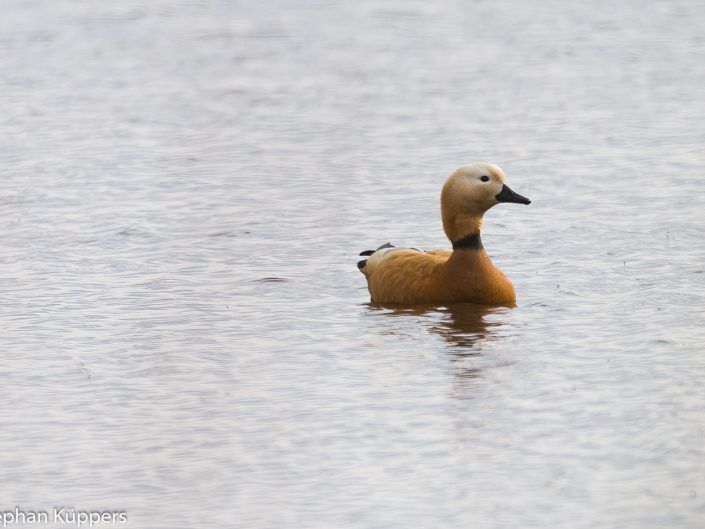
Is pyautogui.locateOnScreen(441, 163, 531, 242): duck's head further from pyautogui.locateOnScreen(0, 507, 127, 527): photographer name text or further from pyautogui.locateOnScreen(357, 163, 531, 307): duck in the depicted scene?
pyautogui.locateOnScreen(0, 507, 127, 527): photographer name text

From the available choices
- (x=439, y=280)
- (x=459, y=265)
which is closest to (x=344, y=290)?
(x=439, y=280)

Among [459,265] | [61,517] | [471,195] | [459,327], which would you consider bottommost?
[459,327]

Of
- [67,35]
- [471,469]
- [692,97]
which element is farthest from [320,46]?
[471,469]

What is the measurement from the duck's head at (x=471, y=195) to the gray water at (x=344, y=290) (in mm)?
714

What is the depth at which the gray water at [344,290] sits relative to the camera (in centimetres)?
755

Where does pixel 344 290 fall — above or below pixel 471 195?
below

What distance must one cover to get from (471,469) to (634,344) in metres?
2.68

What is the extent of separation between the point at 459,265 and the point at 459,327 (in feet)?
2.56

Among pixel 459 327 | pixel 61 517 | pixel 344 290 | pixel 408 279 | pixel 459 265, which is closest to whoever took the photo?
pixel 61 517

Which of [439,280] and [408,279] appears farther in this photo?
[408,279]

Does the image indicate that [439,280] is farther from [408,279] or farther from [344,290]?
[344,290]

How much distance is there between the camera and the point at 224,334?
10.6m

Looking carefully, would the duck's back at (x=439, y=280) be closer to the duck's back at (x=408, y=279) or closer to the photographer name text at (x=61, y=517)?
the duck's back at (x=408, y=279)

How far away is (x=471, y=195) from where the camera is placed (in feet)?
38.5
